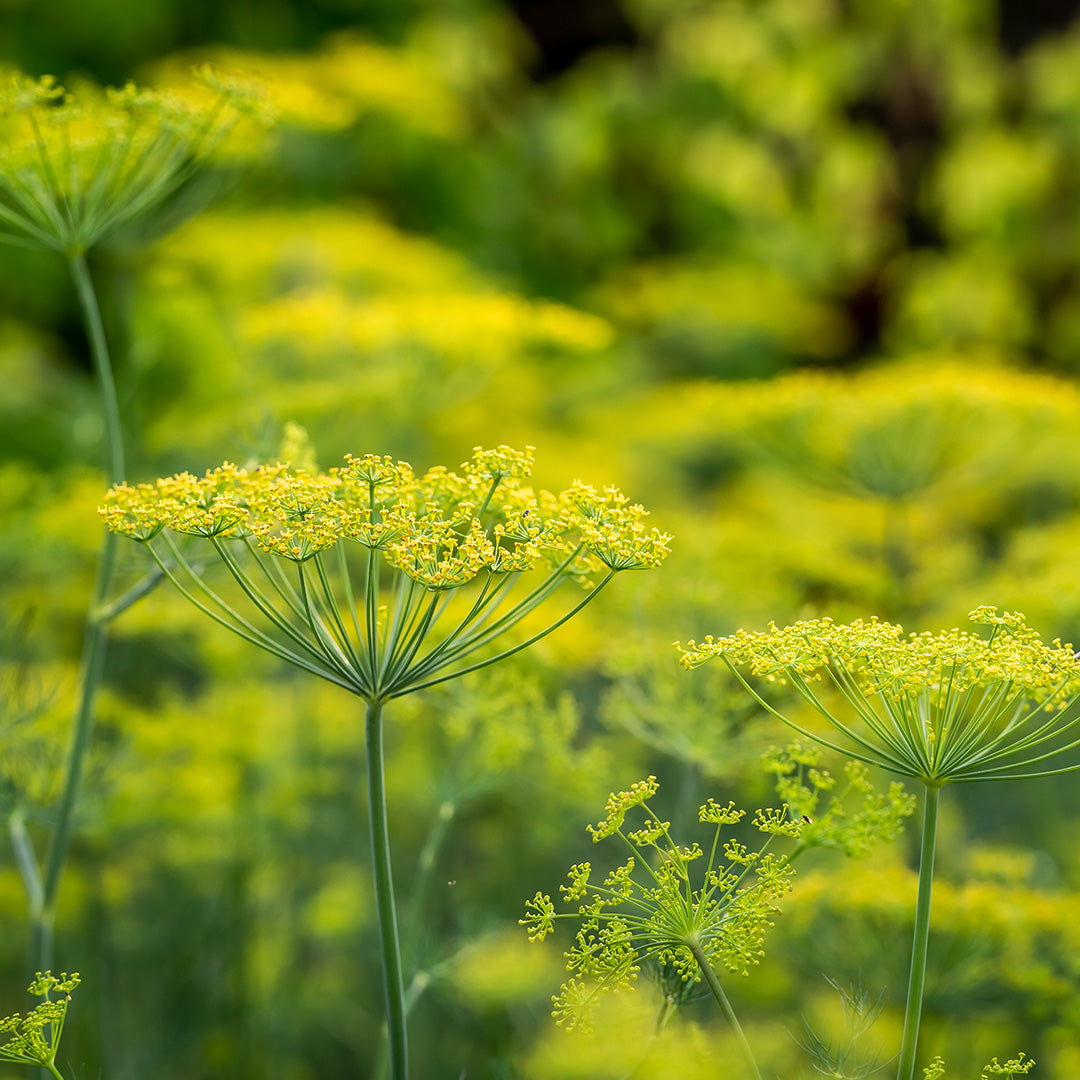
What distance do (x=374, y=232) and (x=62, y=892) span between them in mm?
3615

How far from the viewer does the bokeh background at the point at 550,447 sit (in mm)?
2148

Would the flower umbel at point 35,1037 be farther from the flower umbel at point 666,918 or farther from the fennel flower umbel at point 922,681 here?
the fennel flower umbel at point 922,681

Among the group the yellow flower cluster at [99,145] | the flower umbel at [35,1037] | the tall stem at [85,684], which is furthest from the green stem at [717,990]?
the yellow flower cluster at [99,145]

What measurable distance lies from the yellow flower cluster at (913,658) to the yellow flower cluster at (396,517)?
0.55 feet

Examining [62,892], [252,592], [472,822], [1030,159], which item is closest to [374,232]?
[472,822]

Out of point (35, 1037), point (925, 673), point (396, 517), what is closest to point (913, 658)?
point (925, 673)

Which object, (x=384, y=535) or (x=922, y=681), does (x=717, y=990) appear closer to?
(x=922, y=681)

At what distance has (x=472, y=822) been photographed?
377 cm

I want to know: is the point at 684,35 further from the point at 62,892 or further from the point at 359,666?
the point at 359,666

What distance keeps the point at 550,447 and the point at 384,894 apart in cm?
420

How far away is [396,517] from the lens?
3.82 feet

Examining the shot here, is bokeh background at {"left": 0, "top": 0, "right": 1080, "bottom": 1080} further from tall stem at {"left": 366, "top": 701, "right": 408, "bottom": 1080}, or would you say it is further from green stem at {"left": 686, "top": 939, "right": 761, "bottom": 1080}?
tall stem at {"left": 366, "top": 701, "right": 408, "bottom": 1080}

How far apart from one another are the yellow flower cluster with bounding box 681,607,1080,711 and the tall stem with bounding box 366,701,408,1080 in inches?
14.6

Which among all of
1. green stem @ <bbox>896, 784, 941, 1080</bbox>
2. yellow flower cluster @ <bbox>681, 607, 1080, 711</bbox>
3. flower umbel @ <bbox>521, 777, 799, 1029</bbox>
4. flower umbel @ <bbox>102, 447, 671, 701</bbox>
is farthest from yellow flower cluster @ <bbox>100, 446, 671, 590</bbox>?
green stem @ <bbox>896, 784, 941, 1080</bbox>
